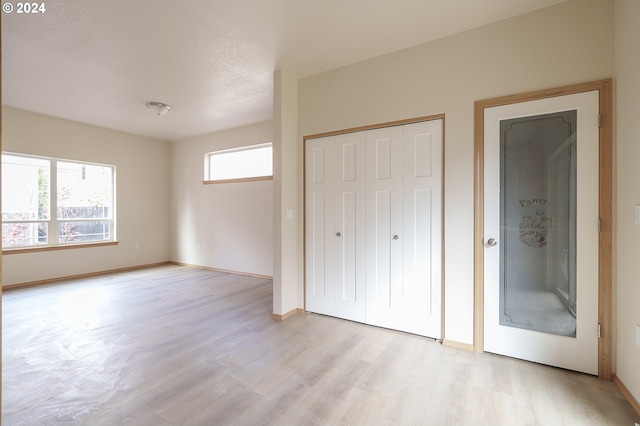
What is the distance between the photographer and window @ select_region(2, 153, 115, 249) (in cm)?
496

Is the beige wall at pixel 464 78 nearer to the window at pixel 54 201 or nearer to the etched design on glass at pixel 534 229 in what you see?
the etched design on glass at pixel 534 229

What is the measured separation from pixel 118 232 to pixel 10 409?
176 inches

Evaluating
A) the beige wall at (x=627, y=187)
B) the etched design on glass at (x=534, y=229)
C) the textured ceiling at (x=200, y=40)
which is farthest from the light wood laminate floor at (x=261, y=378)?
the textured ceiling at (x=200, y=40)

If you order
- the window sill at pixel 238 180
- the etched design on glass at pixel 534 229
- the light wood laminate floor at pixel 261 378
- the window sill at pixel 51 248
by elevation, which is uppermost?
the window sill at pixel 238 180

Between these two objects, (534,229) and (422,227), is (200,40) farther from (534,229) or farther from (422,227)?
(534,229)

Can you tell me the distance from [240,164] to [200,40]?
3093 mm

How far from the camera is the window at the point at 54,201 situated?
4.96 m

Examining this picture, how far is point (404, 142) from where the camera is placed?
3.23 metres

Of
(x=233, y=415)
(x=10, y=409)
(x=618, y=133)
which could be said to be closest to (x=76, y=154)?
(x=10, y=409)

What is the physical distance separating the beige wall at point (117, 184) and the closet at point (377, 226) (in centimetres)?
430

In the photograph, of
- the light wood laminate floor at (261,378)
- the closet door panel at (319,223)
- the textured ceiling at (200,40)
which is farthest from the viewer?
the closet door panel at (319,223)

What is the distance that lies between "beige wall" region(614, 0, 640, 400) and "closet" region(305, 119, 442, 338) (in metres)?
1.24

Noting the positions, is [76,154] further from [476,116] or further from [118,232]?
[476,116]

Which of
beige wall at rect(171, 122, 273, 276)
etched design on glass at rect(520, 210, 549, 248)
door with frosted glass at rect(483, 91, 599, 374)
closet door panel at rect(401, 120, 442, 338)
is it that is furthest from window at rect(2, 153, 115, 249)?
etched design on glass at rect(520, 210, 549, 248)
